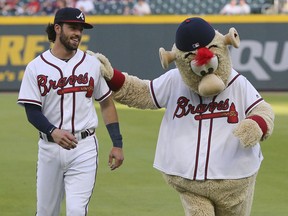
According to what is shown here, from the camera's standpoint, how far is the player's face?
21.8 feet

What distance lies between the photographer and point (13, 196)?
9.60m

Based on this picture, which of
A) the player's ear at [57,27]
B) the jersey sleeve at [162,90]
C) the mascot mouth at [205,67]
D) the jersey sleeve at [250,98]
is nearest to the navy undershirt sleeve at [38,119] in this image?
the player's ear at [57,27]

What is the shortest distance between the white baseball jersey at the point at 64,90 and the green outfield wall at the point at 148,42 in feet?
50.3

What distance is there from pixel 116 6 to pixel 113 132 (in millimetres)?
17168

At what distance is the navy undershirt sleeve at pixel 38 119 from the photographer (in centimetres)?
636

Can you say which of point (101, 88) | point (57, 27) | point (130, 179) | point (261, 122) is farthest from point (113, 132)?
point (130, 179)

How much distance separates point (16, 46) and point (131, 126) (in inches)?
299

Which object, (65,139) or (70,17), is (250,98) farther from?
(70,17)

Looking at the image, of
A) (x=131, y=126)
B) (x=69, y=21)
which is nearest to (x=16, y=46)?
(x=131, y=126)

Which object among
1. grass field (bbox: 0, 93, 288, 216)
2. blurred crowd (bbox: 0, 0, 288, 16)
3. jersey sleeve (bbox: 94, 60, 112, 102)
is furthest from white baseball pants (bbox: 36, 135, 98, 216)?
blurred crowd (bbox: 0, 0, 288, 16)

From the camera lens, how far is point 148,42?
871 inches

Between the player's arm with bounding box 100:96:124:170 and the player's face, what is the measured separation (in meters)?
0.53

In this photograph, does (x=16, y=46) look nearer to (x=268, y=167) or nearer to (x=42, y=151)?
(x=268, y=167)

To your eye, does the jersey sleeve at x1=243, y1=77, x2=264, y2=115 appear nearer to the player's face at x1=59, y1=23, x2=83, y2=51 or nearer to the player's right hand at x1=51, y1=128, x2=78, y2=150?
the player's right hand at x1=51, y1=128, x2=78, y2=150
